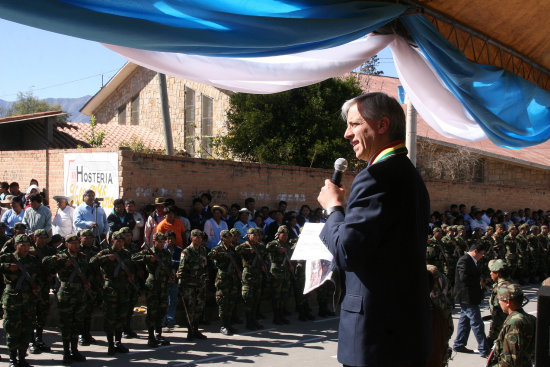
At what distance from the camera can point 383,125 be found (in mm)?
2213

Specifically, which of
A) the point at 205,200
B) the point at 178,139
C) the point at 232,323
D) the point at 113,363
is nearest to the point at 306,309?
the point at 232,323

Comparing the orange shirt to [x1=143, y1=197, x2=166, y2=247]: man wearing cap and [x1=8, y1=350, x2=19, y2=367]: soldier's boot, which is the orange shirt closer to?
[x1=143, y1=197, x2=166, y2=247]: man wearing cap

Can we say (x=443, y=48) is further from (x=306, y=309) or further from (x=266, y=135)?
(x=266, y=135)

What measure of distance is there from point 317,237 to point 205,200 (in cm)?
955

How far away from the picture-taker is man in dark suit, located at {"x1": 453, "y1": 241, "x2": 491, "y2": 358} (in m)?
8.16

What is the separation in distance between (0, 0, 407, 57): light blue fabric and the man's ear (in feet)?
2.81

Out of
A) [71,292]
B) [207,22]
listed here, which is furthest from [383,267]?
[71,292]

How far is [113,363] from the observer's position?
7609mm

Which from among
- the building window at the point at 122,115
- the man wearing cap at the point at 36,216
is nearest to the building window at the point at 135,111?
the building window at the point at 122,115

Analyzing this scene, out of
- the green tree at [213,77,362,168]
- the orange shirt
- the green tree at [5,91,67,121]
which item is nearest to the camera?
the orange shirt

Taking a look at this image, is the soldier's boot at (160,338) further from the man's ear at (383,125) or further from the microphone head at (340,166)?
the man's ear at (383,125)

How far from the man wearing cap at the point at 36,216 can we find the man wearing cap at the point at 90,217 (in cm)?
46

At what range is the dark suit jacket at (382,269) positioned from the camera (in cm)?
200

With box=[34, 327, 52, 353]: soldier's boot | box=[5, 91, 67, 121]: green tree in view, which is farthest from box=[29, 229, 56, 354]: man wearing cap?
box=[5, 91, 67, 121]: green tree
